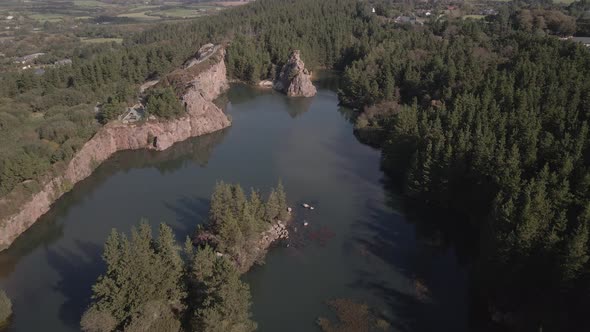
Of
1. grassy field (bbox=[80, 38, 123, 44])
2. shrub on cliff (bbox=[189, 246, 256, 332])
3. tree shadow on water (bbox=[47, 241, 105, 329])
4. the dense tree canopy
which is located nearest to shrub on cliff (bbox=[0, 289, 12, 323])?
tree shadow on water (bbox=[47, 241, 105, 329])

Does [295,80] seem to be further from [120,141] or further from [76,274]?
[76,274]

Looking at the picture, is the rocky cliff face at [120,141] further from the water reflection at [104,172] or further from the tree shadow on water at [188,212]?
the tree shadow on water at [188,212]

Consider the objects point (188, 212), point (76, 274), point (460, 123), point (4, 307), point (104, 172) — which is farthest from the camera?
point (104, 172)

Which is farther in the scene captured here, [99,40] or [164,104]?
[99,40]

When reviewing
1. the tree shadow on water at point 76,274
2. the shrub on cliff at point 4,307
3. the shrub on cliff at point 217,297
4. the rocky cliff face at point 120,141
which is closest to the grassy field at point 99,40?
the rocky cliff face at point 120,141

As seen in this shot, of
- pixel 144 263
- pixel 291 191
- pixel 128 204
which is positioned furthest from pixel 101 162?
pixel 144 263

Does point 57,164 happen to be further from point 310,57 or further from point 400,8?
point 400,8

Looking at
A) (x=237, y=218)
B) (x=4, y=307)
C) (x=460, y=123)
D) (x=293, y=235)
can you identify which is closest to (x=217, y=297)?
(x=237, y=218)

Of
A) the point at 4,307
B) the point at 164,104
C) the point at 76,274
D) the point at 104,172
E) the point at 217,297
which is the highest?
the point at 217,297
